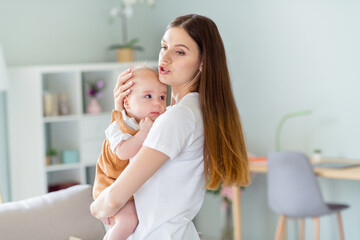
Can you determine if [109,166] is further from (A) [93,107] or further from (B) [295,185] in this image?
(A) [93,107]

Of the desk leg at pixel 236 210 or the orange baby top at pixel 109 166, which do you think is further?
the desk leg at pixel 236 210

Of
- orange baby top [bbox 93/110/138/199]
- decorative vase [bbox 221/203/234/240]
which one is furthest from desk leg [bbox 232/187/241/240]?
orange baby top [bbox 93/110/138/199]

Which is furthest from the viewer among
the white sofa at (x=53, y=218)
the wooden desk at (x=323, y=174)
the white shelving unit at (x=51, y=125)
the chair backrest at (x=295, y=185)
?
the white shelving unit at (x=51, y=125)

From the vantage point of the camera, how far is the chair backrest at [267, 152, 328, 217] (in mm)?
3510

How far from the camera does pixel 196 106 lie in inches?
58.1

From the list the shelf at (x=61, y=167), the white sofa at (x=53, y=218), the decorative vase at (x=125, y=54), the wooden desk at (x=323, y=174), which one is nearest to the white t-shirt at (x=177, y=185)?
the white sofa at (x=53, y=218)

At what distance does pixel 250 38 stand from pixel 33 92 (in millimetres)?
1765

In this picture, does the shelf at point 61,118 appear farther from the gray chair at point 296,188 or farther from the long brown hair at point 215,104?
the long brown hair at point 215,104

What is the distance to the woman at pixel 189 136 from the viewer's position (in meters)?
1.46

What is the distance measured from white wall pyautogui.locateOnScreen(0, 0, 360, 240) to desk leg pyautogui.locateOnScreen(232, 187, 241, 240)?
0.41 m

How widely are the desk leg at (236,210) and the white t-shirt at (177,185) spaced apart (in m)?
2.57

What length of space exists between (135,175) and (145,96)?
0.91 feet

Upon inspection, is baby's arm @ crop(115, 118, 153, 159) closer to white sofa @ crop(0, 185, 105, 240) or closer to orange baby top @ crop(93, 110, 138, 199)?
orange baby top @ crop(93, 110, 138, 199)

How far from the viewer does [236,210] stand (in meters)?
4.07
